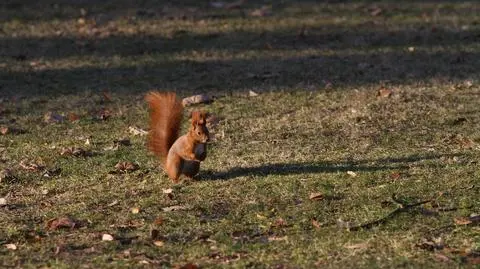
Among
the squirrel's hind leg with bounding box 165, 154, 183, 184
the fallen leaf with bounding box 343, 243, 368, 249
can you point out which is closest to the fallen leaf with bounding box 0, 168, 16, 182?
the squirrel's hind leg with bounding box 165, 154, 183, 184

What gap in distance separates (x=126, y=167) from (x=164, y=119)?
763mm

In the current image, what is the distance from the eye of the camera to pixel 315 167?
7.74 meters

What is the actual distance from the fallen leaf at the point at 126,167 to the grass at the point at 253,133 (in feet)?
0.25

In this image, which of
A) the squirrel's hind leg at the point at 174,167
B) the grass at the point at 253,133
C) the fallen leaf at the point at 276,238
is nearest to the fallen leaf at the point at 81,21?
the grass at the point at 253,133

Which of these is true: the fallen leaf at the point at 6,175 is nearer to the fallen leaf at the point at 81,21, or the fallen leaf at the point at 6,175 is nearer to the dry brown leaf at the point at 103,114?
the dry brown leaf at the point at 103,114

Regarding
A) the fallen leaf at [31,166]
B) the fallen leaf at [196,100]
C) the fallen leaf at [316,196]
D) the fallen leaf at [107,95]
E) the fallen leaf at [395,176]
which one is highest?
the fallen leaf at [316,196]

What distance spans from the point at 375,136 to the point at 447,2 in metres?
7.84

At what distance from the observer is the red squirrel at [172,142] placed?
7.12m

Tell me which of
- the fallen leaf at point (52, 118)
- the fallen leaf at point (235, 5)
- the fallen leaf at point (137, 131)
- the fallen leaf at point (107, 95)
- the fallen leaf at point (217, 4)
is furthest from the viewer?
the fallen leaf at point (217, 4)

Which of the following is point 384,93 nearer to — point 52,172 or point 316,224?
point 52,172

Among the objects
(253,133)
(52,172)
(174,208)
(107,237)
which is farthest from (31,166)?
(107,237)

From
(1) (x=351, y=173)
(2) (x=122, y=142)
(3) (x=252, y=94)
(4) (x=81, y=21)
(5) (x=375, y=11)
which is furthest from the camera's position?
(5) (x=375, y=11)

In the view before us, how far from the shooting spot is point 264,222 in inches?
254

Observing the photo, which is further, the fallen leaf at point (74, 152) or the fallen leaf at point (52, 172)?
the fallen leaf at point (74, 152)
